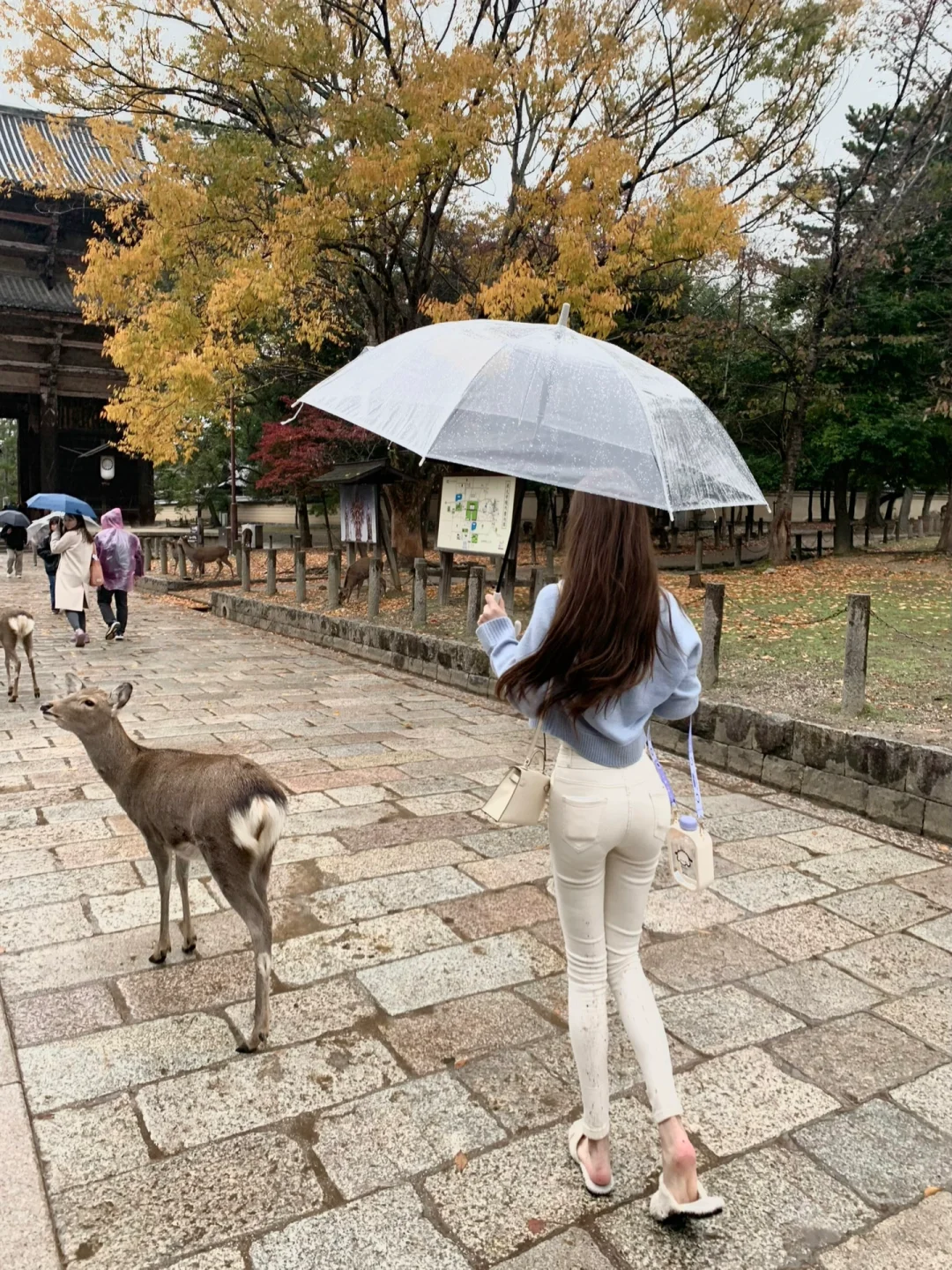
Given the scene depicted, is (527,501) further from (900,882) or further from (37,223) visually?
(900,882)

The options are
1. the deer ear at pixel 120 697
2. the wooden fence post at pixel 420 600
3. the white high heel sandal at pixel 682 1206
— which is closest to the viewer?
the white high heel sandal at pixel 682 1206

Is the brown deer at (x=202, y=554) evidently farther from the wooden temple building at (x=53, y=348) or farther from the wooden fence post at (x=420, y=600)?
the wooden fence post at (x=420, y=600)

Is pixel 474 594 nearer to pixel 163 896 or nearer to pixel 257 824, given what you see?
pixel 163 896

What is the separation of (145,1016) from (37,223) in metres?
25.2

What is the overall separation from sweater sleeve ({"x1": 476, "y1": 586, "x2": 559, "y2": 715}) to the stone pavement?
1.19 metres

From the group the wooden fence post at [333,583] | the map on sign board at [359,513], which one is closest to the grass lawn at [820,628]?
the wooden fence post at [333,583]

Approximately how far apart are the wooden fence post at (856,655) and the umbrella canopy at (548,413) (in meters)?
2.98

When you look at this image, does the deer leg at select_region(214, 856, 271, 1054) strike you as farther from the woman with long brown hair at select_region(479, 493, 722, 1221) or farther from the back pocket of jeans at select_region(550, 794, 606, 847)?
the back pocket of jeans at select_region(550, 794, 606, 847)

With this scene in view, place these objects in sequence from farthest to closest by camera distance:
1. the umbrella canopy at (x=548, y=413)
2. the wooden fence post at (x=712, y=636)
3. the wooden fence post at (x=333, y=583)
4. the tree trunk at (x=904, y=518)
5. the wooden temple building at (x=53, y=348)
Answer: the tree trunk at (x=904, y=518) → the wooden temple building at (x=53, y=348) → the wooden fence post at (x=333, y=583) → the wooden fence post at (x=712, y=636) → the umbrella canopy at (x=548, y=413)

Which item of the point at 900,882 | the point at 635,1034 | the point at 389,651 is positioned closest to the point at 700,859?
the point at 635,1034

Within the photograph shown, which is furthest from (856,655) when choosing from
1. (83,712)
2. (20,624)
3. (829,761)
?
(20,624)

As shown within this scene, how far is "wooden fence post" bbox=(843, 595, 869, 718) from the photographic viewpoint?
5738 mm

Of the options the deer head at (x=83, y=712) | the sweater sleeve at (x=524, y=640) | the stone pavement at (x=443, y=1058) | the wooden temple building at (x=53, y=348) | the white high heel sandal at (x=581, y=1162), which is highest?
the wooden temple building at (x=53, y=348)

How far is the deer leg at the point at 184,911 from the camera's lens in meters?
3.21
